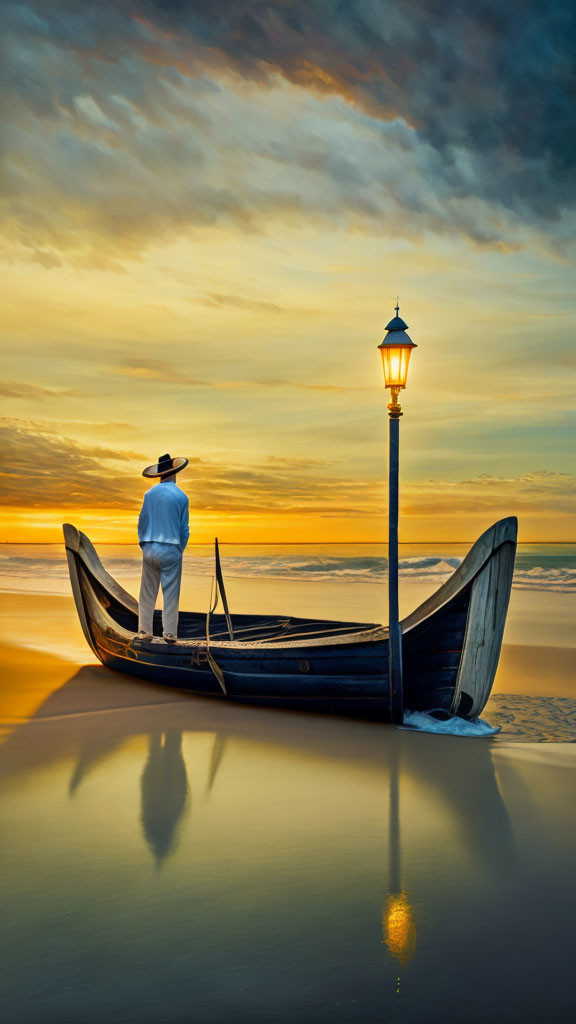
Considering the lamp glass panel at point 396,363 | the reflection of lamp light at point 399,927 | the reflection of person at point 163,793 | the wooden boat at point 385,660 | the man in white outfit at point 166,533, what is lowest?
the reflection of lamp light at point 399,927

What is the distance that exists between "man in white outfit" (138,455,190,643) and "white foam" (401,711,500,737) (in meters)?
2.80

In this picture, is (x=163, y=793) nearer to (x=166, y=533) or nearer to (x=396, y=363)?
(x=166, y=533)

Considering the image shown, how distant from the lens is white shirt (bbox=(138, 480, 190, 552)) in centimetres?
845

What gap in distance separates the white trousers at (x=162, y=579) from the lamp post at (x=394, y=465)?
241 cm

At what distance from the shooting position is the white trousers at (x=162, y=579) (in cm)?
848

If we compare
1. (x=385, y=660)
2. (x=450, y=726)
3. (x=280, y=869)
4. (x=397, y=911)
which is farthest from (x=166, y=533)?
(x=397, y=911)

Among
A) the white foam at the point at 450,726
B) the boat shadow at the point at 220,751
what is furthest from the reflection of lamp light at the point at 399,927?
the white foam at the point at 450,726

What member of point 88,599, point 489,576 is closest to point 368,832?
point 489,576

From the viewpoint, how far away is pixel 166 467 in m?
8.70

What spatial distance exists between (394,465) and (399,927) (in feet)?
14.7

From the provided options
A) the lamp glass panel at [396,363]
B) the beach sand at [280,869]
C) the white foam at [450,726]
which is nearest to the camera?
the beach sand at [280,869]

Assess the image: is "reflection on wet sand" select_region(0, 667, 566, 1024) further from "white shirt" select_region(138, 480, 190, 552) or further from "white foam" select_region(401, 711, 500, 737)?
"white shirt" select_region(138, 480, 190, 552)

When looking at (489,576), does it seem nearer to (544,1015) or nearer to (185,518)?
(185,518)

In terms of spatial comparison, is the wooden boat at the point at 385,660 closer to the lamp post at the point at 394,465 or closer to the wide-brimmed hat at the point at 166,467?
the lamp post at the point at 394,465
